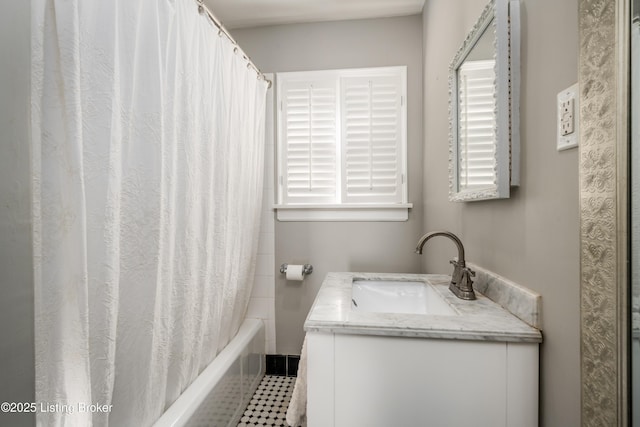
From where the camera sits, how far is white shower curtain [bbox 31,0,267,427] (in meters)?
0.64

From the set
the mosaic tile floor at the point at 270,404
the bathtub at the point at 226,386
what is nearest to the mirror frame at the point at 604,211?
the bathtub at the point at 226,386

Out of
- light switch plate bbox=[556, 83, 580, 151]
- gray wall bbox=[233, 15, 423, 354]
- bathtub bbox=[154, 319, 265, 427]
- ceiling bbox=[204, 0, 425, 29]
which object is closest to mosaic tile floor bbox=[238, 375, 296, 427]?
bathtub bbox=[154, 319, 265, 427]

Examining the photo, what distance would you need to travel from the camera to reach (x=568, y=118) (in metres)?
0.64

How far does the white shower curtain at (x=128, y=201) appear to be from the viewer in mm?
639

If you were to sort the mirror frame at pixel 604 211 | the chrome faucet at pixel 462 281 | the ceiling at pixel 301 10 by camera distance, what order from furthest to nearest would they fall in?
1. the ceiling at pixel 301 10
2. the chrome faucet at pixel 462 281
3. the mirror frame at pixel 604 211

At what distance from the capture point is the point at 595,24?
1.78 feet

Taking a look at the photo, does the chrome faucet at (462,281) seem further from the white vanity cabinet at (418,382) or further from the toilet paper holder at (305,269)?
the toilet paper holder at (305,269)

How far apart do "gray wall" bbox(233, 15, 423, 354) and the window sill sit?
4cm

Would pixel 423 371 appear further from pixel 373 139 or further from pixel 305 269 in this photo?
pixel 373 139

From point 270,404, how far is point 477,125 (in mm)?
1768

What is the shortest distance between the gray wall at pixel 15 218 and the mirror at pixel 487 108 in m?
1.18

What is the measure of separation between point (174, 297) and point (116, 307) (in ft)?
0.92

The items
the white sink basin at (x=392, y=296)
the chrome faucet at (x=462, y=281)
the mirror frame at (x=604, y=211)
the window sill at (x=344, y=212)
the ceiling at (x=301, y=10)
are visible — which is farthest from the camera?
the window sill at (x=344, y=212)

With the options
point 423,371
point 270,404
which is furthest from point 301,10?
point 270,404
